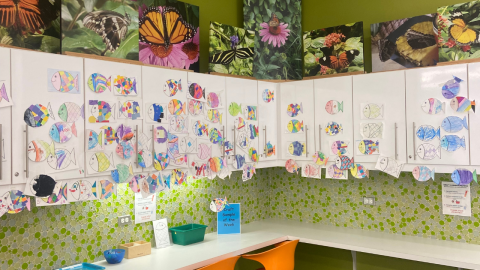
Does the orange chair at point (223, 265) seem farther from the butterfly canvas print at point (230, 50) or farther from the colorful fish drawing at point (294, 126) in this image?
the butterfly canvas print at point (230, 50)

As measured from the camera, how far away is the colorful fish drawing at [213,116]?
10.1 feet

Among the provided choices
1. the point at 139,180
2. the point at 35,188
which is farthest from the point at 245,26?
the point at 35,188

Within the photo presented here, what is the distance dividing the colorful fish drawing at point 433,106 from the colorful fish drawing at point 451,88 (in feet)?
0.21

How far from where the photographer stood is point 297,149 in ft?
11.7

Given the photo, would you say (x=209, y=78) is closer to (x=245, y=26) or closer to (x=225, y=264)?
(x=245, y=26)

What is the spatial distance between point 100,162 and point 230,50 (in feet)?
4.82

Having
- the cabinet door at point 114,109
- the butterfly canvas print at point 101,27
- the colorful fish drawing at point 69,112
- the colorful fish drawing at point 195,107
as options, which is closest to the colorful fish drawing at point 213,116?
the colorful fish drawing at point 195,107

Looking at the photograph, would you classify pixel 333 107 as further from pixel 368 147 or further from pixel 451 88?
pixel 451 88

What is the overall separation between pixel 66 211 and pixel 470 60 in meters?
2.90

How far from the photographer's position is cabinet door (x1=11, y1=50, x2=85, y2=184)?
212cm

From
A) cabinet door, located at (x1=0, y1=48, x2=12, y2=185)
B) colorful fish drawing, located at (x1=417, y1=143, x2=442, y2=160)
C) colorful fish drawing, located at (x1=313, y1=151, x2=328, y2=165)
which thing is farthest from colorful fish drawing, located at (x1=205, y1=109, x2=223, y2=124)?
colorful fish drawing, located at (x1=417, y1=143, x2=442, y2=160)

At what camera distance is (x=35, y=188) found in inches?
85.0

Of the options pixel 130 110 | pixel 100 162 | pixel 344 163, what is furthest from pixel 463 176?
pixel 100 162

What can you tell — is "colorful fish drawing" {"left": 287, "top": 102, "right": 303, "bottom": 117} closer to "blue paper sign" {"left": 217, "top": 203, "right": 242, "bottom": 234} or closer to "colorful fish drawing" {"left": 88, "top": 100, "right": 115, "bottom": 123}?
"blue paper sign" {"left": 217, "top": 203, "right": 242, "bottom": 234}
